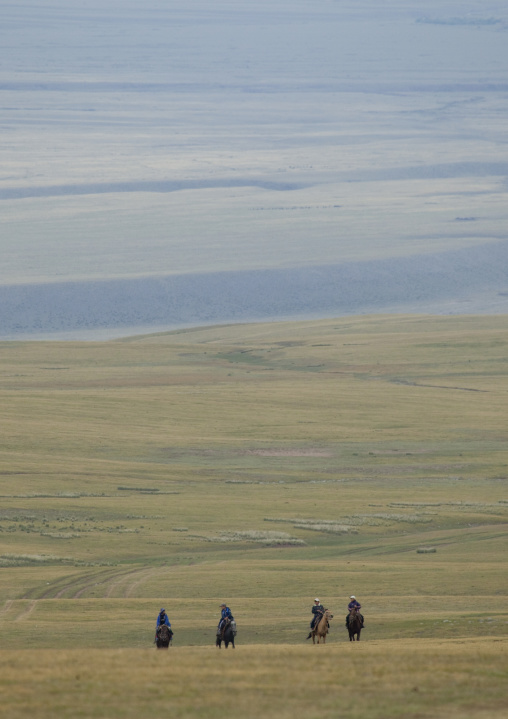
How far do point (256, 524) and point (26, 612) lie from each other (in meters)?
19.1

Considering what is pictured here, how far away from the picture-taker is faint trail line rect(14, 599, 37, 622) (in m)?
35.3

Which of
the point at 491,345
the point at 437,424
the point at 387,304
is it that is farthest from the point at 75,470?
the point at 387,304

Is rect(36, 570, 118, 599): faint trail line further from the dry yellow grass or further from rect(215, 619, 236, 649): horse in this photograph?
the dry yellow grass

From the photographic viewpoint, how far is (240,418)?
276ft

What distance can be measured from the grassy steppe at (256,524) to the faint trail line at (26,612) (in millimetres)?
156

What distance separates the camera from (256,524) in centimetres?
5391

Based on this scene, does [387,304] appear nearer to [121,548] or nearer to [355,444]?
[355,444]

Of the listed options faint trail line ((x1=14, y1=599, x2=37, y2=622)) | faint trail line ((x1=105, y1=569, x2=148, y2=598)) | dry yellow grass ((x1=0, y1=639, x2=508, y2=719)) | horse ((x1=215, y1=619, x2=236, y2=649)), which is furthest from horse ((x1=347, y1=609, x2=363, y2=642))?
faint trail line ((x1=105, y1=569, x2=148, y2=598))

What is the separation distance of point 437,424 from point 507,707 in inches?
2483

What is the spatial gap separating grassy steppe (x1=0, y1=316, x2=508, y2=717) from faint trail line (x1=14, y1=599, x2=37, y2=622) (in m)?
0.16

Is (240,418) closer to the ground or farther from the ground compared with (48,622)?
farther from the ground

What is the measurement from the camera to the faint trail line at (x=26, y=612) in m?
35.3

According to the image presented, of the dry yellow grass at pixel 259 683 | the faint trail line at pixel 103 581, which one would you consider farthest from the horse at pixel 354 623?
the faint trail line at pixel 103 581

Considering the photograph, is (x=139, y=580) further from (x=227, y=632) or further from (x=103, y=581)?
(x=227, y=632)
